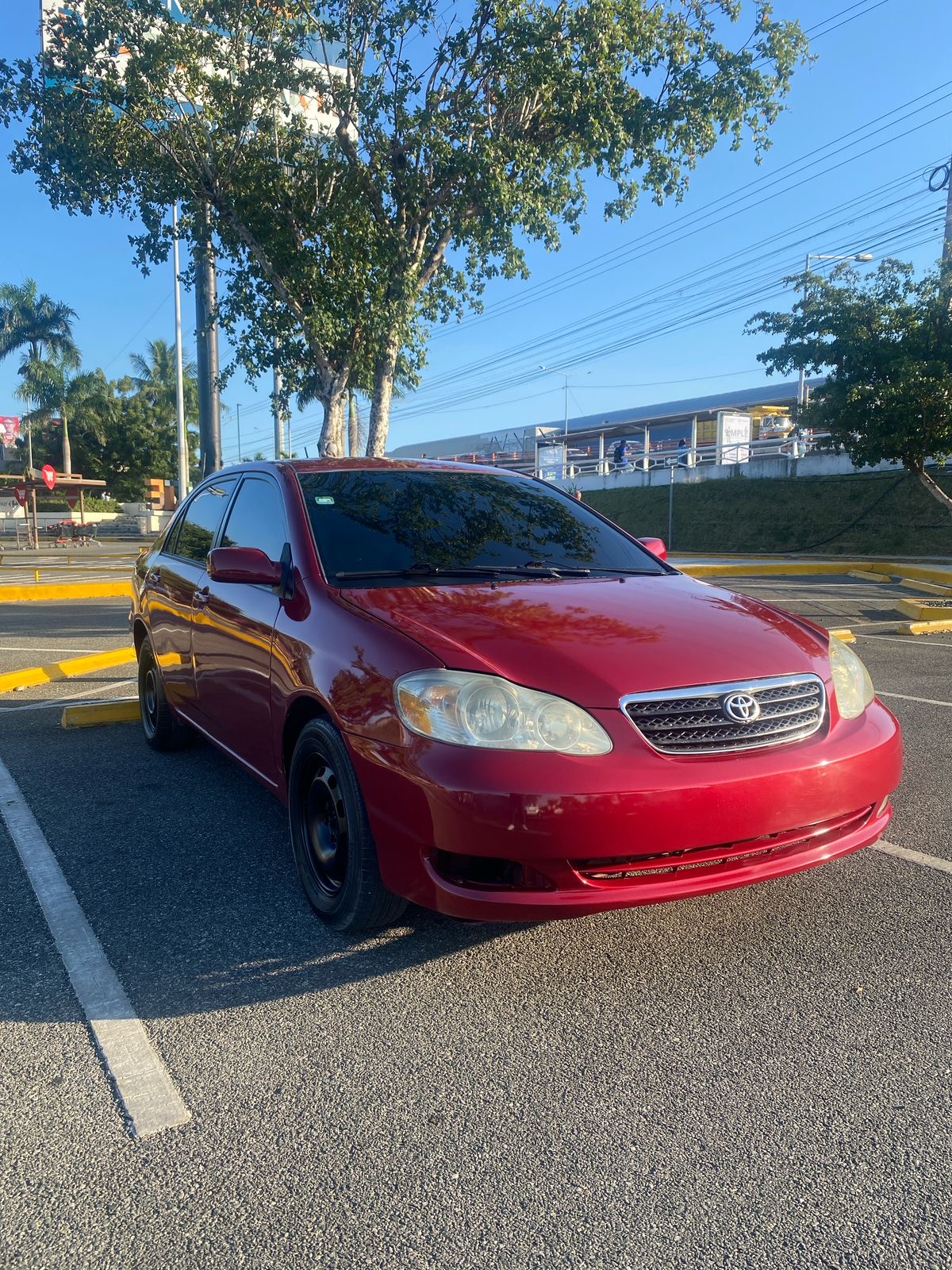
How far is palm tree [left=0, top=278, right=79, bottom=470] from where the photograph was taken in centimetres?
5559

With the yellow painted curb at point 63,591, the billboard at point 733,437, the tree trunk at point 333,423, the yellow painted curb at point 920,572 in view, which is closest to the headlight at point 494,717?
the tree trunk at point 333,423

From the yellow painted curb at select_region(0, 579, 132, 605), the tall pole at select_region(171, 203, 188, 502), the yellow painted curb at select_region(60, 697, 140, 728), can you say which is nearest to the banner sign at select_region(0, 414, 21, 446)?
the tall pole at select_region(171, 203, 188, 502)

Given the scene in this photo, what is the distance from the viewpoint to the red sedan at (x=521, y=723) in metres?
2.58

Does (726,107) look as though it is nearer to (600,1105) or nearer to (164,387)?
(600,1105)

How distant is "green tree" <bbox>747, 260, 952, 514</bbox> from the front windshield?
15.0m

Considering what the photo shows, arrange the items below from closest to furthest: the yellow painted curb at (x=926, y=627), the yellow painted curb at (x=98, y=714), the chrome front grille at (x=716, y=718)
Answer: the chrome front grille at (x=716, y=718), the yellow painted curb at (x=98, y=714), the yellow painted curb at (x=926, y=627)

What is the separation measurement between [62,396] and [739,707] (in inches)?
2438

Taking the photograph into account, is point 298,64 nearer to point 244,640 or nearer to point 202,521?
point 202,521

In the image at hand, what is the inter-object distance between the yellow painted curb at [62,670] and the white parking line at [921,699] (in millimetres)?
5902

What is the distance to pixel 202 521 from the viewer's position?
5.04 m

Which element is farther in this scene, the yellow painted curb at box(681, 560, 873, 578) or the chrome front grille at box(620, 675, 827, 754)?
the yellow painted curb at box(681, 560, 873, 578)

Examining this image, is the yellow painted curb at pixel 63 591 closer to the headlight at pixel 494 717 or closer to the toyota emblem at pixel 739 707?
the headlight at pixel 494 717

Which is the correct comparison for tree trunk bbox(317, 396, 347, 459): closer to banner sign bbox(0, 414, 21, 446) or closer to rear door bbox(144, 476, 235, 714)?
rear door bbox(144, 476, 235, 714)

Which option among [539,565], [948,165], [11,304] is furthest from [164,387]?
[539,565]
